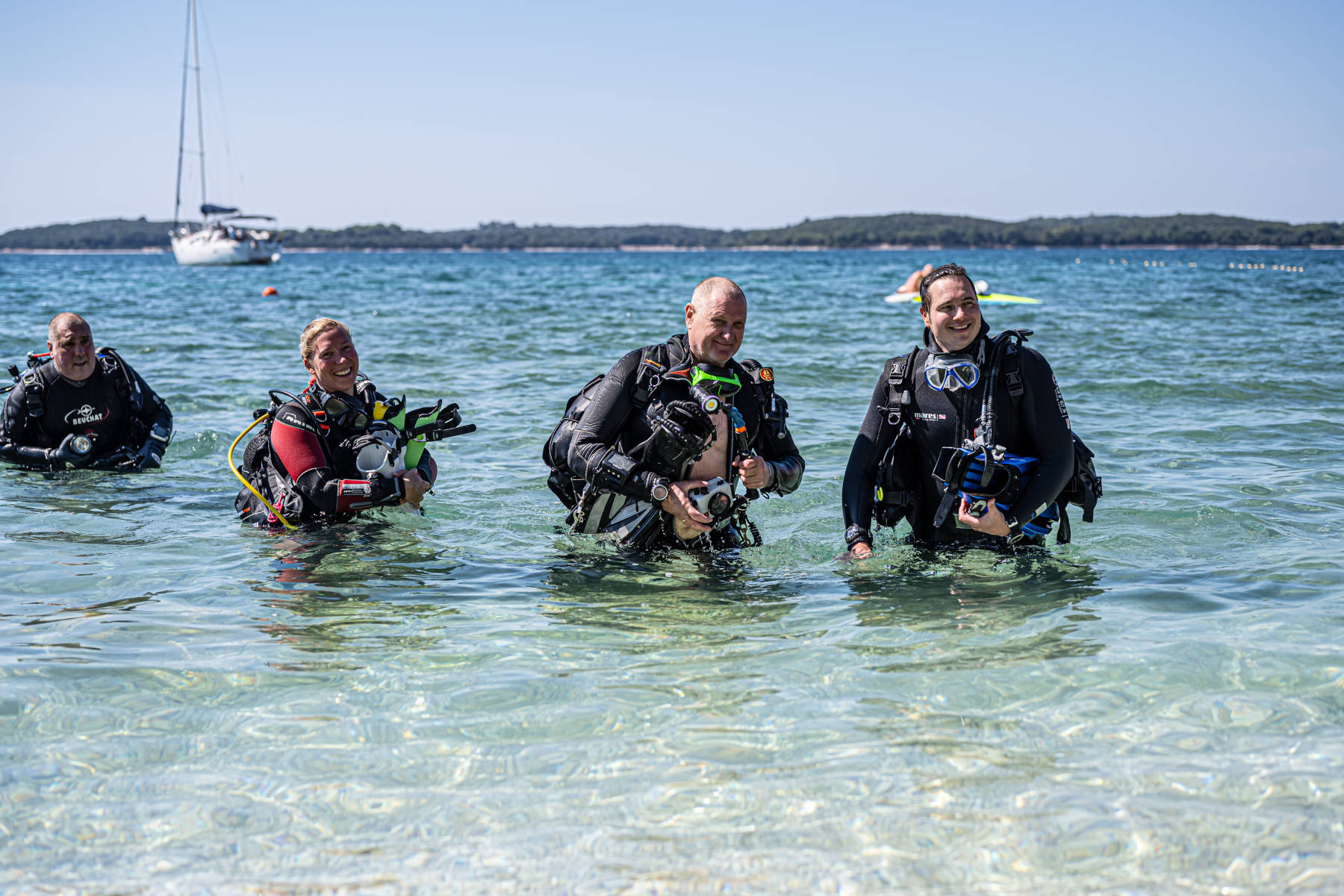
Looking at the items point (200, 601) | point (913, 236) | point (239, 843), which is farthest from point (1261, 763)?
point (913, 236)

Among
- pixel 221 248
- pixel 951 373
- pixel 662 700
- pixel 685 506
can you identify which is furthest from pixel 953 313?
pixel 221 248

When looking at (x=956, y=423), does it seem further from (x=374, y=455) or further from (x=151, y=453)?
(x=151, y=453)

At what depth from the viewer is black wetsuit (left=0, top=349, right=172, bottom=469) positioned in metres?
7.79

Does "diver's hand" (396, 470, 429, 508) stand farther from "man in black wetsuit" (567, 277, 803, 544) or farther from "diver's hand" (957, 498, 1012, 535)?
"diver's hand" (957, 498, 1012, 535)

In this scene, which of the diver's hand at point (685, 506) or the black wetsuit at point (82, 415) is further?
the black wetsuit at point (82, 415)

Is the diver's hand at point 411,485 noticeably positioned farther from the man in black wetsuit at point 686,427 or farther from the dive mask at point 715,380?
the dive mask at point 715,380

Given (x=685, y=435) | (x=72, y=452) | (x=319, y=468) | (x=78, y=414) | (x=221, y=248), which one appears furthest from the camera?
(x=221, y=248)

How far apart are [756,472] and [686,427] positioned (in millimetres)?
388

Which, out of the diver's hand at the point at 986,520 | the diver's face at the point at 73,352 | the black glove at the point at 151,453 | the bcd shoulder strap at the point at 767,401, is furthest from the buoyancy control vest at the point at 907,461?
the diver's face at the point at 73,352

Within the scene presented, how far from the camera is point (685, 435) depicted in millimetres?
4828

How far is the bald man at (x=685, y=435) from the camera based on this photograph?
4863mm

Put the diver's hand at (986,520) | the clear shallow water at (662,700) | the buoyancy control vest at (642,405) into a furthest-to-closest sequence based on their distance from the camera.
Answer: the buoyancy control vest at (642,405), the diver's hand at (986,520), the clear shallow water at (662,700)

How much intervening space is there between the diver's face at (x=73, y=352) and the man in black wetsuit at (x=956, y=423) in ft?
19.1

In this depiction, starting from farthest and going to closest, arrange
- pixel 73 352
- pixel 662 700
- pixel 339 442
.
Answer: pixel 73 352 → pixel 339 442 → pixel 662 700
